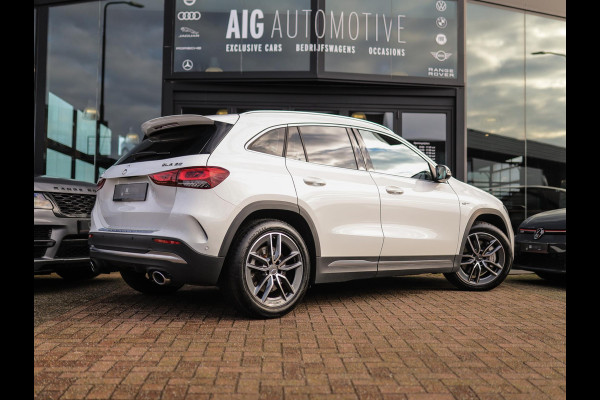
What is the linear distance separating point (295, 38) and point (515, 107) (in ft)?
16.5

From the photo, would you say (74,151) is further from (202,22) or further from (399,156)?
(399,156)

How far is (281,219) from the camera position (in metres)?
4.68

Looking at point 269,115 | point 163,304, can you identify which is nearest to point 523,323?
point 269,115

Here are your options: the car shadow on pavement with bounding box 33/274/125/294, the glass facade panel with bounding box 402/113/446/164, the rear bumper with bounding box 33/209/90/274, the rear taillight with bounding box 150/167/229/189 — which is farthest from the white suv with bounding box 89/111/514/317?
the glass facade panel with bounding box 402/113/446/164

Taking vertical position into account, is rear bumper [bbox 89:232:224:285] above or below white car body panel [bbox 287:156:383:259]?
below

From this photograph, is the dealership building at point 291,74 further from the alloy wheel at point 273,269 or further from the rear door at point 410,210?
the alloy wheel at point 273,269

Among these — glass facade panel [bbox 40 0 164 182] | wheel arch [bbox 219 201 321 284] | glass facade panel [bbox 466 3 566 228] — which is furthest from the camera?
glass facade panel [bbox 466 3 566 228]

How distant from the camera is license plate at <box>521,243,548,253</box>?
6.47 m

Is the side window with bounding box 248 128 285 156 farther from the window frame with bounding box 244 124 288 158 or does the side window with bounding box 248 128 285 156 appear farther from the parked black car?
the parked black car

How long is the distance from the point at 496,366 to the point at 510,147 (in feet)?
29.7

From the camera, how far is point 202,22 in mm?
10312

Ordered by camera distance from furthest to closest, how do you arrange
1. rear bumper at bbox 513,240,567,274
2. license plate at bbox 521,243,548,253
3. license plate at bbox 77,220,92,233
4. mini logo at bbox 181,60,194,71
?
1. mini logo at bbox 181,60,194,71
2. license plate at bbox 521,243,548,253
3. rear bumper at bbox 513,240,567,274
4. license plate at bbox 77,220,92,233

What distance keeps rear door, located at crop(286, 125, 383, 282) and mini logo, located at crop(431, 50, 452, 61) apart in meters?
6.16
